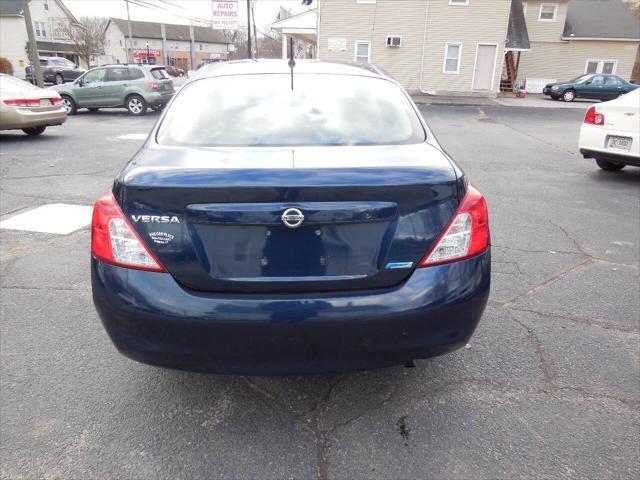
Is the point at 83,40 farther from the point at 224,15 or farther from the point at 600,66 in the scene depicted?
the point at 600,66

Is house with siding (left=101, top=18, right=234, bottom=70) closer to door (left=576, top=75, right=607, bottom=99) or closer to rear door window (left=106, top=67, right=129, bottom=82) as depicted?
door (left=576, top=75, right=607, bottom=99)

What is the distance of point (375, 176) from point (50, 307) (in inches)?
108

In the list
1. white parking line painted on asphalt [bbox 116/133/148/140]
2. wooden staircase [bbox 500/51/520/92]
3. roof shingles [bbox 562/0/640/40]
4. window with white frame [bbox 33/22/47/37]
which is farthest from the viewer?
window with white frame [bbox 33/22/47/37]

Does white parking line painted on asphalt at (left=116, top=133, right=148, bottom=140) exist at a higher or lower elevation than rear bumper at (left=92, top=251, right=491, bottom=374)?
lower

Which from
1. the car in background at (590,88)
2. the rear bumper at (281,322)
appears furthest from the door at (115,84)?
the car in background at (590,88)

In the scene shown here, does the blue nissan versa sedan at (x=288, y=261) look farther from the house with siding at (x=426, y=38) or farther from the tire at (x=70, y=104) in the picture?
the house with siding at (x=426, y=38)

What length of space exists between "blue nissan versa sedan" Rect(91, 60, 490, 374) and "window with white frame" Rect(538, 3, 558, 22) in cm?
3407

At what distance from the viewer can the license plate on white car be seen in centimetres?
726

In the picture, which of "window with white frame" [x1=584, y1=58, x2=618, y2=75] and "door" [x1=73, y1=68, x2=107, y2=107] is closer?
"door" [x1=73, y1=68, x2=107, y2=107]

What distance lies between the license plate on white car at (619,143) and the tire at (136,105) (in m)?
14.1

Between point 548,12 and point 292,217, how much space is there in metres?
34.9

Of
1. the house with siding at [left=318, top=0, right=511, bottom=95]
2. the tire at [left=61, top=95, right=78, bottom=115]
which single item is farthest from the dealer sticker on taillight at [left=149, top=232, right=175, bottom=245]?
the house with siding at [left=318, top=0, right=511, bottom=95]

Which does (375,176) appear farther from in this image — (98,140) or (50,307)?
(98,140)

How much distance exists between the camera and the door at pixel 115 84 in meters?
16.5
